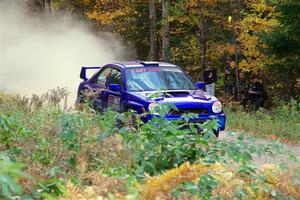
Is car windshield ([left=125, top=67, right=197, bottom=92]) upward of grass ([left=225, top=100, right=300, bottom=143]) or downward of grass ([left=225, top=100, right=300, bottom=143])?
upward

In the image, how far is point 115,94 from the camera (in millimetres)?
11727

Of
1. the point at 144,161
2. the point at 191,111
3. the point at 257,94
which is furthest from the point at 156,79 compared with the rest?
the point at 257,94

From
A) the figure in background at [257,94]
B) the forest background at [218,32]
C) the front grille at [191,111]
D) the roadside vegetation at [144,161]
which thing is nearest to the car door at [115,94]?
the front grille at [191,111]

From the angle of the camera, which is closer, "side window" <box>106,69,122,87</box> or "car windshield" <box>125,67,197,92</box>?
"car windshield" <box>125,67,197,92</box>

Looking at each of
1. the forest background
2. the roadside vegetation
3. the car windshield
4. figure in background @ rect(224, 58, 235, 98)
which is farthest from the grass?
figure in background @ rect(224, 58, 235, 98)

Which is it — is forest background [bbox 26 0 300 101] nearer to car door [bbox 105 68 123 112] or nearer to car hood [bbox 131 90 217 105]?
car hood [bbox 131 90 217 105]

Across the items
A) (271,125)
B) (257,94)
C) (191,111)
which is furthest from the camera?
(257,94)

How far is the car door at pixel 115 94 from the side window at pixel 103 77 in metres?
0.27

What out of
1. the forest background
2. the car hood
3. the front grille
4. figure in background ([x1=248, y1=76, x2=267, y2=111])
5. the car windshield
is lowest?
figure in background ([x1=248, y1=76, x2=267, y2=111])

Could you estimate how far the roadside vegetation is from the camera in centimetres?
426

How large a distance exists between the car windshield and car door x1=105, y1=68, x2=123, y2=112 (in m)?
0.24

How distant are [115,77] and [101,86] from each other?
68cm

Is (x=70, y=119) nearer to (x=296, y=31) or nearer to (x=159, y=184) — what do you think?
(x=159, y=184)

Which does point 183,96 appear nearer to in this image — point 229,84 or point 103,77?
point 103,77
